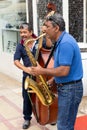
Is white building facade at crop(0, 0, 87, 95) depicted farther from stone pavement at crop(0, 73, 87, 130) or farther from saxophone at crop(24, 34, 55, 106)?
saxophone at crop(24, 34, 55, 106)

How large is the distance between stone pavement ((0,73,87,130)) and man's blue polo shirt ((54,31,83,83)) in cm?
180

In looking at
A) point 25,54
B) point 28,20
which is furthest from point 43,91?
point 28,20

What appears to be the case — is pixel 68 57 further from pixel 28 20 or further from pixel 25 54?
pixel 28 20

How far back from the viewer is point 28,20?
7.24m

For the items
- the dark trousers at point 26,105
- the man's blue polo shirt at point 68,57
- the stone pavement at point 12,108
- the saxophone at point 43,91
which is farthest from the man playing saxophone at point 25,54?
the man's blue polo shirt at point 68,57

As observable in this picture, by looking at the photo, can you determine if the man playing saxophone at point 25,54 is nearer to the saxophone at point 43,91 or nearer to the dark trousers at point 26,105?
the dark trousers at point 26,105

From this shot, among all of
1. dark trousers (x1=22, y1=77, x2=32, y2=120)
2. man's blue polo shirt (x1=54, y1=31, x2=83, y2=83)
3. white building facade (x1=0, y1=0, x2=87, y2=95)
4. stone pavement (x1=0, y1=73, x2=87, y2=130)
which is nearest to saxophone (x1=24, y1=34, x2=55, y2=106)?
man's blue polo shirt (x1=54, y1=31, x2=83, y2=83)

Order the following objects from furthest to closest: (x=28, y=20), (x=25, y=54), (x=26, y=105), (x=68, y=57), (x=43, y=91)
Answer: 1. (x=28, y=20)
2. (x=26, y=105)
3. (x=25, y=54)
4. (x=43, y=91)
5. (x=68, y=57)

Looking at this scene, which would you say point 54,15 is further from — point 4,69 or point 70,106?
point 4,69

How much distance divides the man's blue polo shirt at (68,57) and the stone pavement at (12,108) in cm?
180

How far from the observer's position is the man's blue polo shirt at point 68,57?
288 cm

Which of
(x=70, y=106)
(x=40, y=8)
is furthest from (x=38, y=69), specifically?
(x=40, y=8)

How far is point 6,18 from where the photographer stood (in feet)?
27.8

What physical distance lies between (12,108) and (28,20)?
2.45 m
